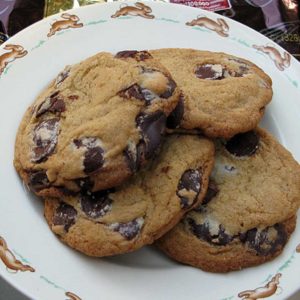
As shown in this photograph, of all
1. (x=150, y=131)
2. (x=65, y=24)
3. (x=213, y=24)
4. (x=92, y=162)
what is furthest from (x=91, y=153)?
(x=213, y=24)

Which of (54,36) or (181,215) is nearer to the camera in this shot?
(181,215)

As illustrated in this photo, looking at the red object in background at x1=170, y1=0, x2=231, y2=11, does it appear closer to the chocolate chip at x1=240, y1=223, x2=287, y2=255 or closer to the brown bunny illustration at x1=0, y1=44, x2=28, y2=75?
the brown bunny illustration at x1=0, y1=44, x2=28, y2=75

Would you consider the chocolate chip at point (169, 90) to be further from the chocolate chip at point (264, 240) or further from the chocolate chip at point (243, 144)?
the chocolate chip at point (264, 240)

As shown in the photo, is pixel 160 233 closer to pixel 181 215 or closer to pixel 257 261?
pixel 181 215

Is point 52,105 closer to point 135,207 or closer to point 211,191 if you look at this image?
point 135,207

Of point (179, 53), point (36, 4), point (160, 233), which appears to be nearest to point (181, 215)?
point (160, 233)

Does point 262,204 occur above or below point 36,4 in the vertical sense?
below

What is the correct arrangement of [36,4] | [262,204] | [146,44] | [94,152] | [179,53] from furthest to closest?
[36,4]
[146,44]
[179,53]
[262,204]
[94,152]
